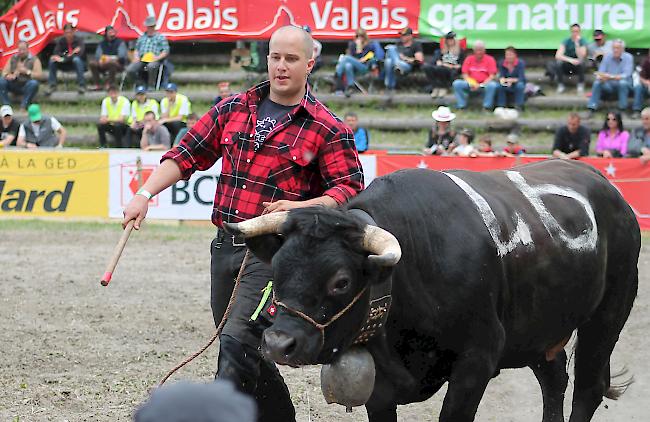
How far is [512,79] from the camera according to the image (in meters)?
20.4

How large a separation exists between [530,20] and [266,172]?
17.3 metres

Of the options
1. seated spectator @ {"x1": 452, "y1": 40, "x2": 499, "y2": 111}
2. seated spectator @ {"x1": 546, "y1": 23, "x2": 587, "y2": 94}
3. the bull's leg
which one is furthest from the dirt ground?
seated spectator @ {"x1": 546, "y1": 23, "x2": 587, "y2": 94}

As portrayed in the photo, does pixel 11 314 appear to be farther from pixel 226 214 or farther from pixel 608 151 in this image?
pixel 608 151

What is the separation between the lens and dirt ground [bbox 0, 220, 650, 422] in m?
7.01

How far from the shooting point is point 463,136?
17.2m

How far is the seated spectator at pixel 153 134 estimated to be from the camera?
19.0 m

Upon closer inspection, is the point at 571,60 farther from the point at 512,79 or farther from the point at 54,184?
the point at 54,184

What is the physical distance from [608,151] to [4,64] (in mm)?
13847

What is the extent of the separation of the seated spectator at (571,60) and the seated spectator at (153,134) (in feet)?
24.6

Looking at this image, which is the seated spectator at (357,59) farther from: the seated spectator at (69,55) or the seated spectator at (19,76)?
the seated spectator at (19,76)

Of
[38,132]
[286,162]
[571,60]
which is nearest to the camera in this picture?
[286,162]

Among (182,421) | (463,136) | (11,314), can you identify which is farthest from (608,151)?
(182,421)

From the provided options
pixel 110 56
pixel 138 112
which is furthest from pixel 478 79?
pixel 110 56

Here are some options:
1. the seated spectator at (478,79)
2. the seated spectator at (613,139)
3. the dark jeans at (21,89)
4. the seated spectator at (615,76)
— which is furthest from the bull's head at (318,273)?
the dark jeans at (21,89)
